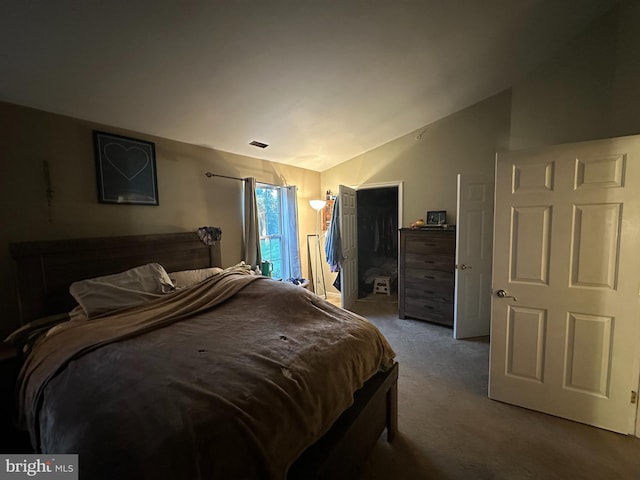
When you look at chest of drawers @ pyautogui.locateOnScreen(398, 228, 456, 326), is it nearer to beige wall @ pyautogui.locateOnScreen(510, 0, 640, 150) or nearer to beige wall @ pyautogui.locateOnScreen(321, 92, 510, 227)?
beige wall @ pyautogui.locateOnScreen(321, 92, 510, 227)

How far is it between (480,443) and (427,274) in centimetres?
211

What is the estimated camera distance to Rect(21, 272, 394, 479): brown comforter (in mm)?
872

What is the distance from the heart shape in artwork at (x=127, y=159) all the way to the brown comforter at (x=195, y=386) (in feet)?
4.36

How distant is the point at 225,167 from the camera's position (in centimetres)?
337

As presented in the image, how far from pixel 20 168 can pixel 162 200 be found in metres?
0.99

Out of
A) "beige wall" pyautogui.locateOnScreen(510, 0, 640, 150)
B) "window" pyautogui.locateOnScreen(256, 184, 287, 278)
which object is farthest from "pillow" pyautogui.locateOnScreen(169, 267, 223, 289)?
"beige wall" pyautogui.locateOnScreen(510, 0, 640, 150)

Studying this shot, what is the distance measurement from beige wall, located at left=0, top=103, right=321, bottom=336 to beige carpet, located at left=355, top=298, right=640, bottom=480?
269 centimetres

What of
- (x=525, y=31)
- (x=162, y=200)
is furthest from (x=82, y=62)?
(x=525, y=31)

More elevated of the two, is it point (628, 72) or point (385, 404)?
point (628, 72)

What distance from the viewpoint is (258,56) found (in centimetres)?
196

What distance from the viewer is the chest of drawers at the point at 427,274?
347 centimetres

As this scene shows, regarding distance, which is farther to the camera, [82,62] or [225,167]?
[225,167]

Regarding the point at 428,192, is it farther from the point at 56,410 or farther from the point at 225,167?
the point at 56,410

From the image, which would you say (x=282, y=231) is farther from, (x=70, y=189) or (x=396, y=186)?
(x=70, y=189)
